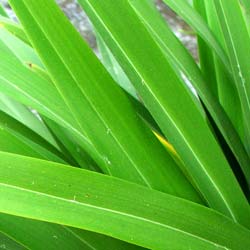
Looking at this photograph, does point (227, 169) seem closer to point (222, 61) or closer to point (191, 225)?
point (191, 225)

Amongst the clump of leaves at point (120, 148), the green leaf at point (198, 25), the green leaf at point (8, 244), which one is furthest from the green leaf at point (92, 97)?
the green leaf at point (198, 25)

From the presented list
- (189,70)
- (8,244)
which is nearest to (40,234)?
(8,244)

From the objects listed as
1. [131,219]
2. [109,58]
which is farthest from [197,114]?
[109,58]

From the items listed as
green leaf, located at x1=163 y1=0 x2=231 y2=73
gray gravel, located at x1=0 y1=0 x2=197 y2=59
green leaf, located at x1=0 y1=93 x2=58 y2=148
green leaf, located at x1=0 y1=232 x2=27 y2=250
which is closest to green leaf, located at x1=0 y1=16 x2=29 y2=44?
green leaf, located at x1=0 y1=93 x2=58 y2=148

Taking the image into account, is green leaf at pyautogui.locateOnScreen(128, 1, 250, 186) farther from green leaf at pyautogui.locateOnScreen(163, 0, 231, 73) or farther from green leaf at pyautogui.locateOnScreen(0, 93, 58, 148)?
green leaf at pyautogui.locateOnScreen(0, 93, 58, 148)

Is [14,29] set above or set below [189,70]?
above

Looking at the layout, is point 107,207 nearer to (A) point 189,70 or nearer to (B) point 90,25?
(A) point 189,70
